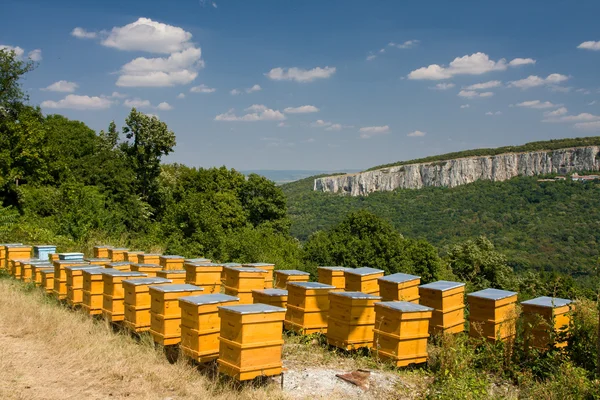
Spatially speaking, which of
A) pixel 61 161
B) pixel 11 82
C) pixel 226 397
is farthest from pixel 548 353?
pixel 11 82

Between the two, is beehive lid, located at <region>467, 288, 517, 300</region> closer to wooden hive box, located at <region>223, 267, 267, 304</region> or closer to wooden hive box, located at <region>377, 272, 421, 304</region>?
wooden hive box, located at <region>377, 272, 421, 304</region>

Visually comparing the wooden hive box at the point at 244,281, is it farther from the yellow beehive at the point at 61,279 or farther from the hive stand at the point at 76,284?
the yellow beehive at the point at 61,279

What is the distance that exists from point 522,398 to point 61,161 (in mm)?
36260

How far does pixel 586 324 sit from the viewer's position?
7500mm

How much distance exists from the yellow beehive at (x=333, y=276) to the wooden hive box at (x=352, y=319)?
6.52 feet

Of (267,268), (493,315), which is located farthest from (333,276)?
(493,315)

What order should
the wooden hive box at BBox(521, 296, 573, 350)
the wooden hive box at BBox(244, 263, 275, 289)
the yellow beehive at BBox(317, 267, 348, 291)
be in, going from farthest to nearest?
the wooden hive box at BBox(244, 263, 275, 289)
the yellow beehive at BBox(317, 267, 348, 291)
the wooden hive box at BBox(521, 296, 573, 350)

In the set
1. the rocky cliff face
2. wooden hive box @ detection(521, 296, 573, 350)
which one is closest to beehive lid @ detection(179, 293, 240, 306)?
wooden hive box @ detection(521, 296, 573, 350)

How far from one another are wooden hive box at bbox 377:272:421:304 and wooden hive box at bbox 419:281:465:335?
0.25m

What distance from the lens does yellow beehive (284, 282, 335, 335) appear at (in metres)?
8.73

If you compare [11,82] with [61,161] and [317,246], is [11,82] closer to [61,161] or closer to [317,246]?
[61,161]

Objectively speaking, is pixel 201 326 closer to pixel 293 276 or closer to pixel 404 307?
pixel 404 307

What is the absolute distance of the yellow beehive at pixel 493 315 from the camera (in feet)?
26.5

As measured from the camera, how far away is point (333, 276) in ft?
33.7
